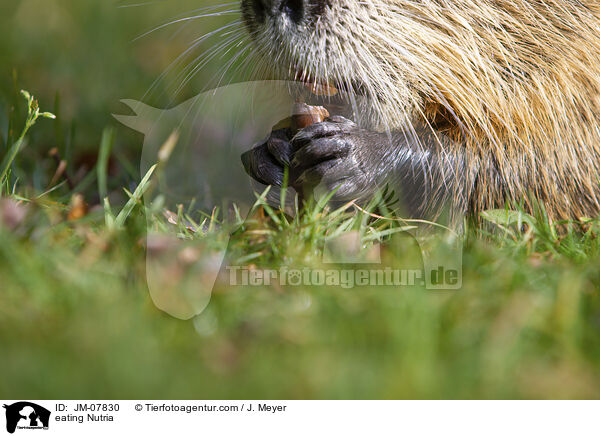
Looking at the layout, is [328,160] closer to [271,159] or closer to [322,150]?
[322,150]

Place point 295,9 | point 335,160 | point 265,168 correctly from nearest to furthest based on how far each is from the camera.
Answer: point 295,9
point 335,160
point 265,168

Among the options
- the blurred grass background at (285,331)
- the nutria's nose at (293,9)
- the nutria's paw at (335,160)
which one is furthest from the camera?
the nutria's paw at (335,160)
